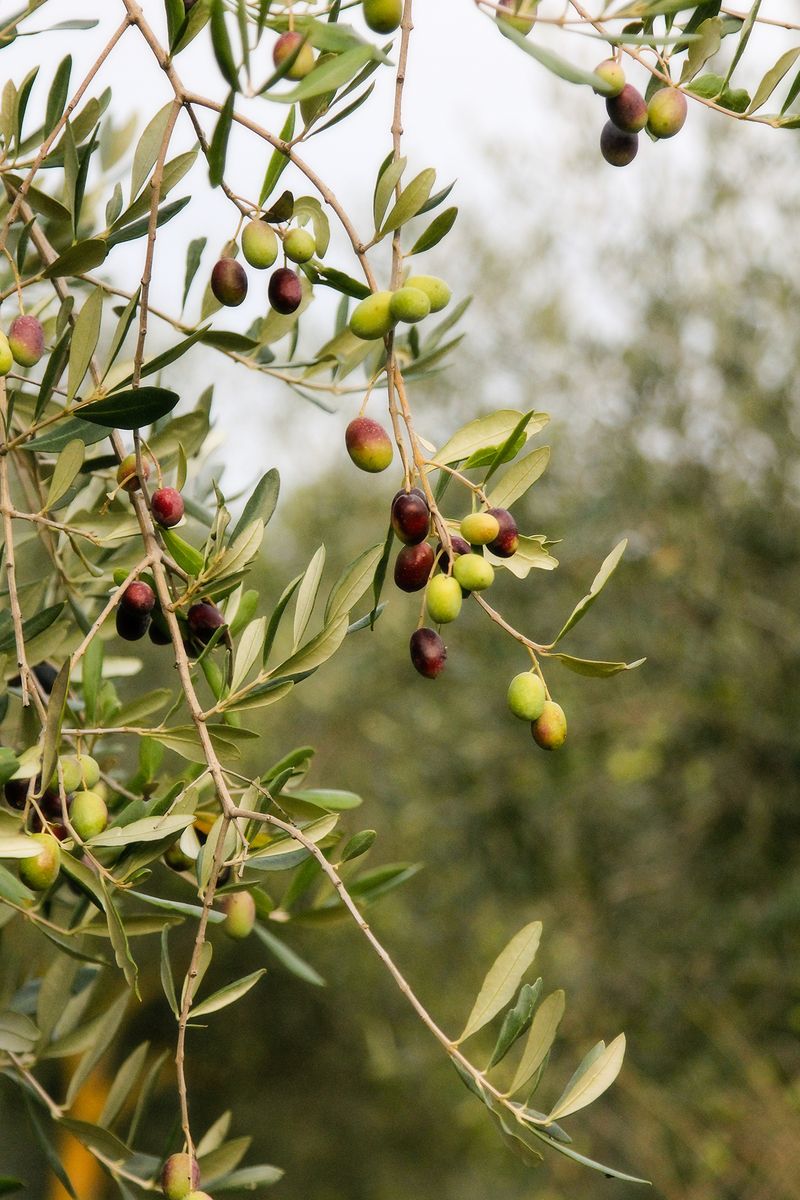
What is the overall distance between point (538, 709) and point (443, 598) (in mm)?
137

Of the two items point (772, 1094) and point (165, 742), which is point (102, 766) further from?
point (772, 1094)

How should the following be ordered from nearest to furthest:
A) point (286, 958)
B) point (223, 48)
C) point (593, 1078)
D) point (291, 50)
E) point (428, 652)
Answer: point (223, 48) < point (291, 50) < point (593, 1078) < point (428, 652) < point (286, 958)

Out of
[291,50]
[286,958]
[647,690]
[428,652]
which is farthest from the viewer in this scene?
[647,690]

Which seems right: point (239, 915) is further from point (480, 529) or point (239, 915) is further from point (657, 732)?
point (657, 732)

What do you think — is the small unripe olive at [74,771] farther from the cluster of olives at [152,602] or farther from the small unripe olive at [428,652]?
the small unripe olive at [428,652]

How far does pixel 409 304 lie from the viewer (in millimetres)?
829

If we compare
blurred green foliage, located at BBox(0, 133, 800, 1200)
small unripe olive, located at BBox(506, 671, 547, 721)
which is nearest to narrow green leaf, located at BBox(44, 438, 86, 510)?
small unripe olive, located at BBox(506, 671, 547, 721)

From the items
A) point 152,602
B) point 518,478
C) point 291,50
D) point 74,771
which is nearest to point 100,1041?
point 74,771

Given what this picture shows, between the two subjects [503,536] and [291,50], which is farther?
[503,536]

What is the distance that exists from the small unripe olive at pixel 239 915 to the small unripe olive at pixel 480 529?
39cm

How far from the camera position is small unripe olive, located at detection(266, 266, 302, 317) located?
3.27 ft

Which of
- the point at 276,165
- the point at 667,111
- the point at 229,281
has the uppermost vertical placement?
the point at 667,111

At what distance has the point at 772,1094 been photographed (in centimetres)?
428

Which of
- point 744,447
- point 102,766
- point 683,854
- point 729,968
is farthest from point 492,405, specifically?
point 102,766
